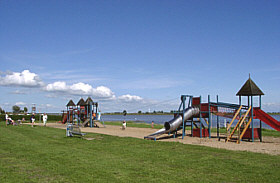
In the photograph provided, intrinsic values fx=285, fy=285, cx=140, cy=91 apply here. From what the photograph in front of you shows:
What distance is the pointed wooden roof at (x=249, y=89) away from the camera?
62.2ft

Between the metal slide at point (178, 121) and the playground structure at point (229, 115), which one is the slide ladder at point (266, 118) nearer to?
the playground structure at point (229, 115)

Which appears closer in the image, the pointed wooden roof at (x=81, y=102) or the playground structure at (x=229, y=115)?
the playground structure at (x=229, y=115)

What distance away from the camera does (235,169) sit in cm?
830

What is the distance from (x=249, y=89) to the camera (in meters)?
19.1

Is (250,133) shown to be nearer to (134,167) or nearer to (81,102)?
(134,167)

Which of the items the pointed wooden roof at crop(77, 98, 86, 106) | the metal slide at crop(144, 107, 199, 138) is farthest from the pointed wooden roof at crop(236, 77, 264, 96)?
the pointed wooden roof at crop(77, 98, 86, 106)

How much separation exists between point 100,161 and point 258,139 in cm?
1316

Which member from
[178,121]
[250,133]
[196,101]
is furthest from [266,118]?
[178,121]

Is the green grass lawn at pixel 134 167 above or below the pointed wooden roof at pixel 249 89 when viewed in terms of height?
below

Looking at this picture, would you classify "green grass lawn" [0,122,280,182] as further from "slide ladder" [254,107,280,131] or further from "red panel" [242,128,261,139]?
"slide ladder" [254,107,280,131]

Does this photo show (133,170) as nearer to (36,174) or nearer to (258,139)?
(36,174)

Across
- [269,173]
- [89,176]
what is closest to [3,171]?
[89,176]

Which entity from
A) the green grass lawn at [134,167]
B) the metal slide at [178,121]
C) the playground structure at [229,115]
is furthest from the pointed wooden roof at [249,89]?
the green grass lawn at [134,167]

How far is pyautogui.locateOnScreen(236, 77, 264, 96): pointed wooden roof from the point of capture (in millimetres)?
18973
